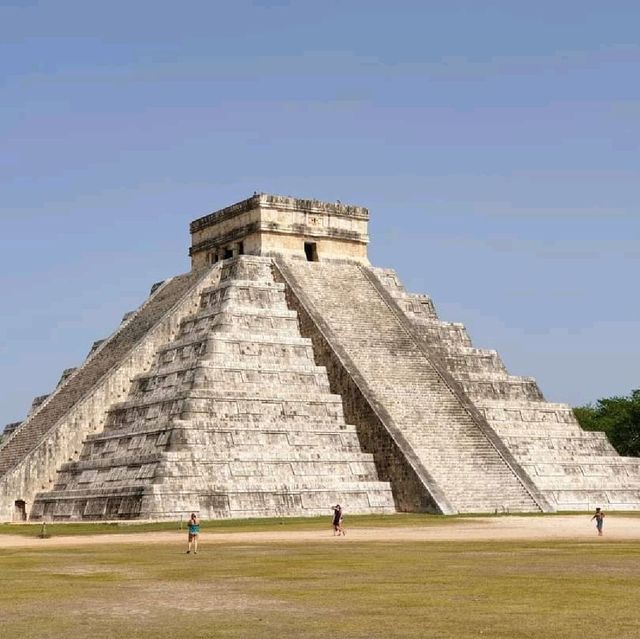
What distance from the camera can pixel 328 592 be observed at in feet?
54.2

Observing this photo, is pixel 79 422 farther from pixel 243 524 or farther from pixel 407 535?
pixel 407 535

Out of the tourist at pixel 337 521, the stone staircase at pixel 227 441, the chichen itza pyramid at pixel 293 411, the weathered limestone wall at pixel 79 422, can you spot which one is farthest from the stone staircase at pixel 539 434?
the tourist at pixel 337 521

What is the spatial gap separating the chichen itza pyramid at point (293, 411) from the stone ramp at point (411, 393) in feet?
0.22

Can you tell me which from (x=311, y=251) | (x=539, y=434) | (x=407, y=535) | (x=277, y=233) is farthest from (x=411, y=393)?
(x=407, y=535)

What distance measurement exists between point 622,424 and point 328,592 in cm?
5402

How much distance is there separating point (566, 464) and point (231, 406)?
1240cm

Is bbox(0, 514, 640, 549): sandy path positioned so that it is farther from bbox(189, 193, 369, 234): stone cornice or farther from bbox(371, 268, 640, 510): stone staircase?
bbox(189, 193, 369, 234): stone cornice

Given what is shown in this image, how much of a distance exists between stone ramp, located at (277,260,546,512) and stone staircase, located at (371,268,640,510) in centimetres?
136

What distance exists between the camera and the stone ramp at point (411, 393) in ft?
126

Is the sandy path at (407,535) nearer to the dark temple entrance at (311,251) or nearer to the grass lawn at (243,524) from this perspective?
the grass lawn at (243,524)

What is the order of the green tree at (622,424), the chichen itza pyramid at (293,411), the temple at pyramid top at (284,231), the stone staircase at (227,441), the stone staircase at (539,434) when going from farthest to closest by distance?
the green tree at (622,424) → the temple at pyramid top at (284,231) → the stone staircase at (539,434) → the chichen itza pyramid at (293,411) → the stone staircase at (227,441)

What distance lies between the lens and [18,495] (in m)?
40.1

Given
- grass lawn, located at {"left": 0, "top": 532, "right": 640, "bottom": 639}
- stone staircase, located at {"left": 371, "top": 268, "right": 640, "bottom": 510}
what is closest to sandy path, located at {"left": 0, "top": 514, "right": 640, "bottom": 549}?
grass lawn, located at {"left": 0, "top": 532, "right": 640, "bottom": 639}

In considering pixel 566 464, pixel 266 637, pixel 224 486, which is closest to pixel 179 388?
pixel 224 486
